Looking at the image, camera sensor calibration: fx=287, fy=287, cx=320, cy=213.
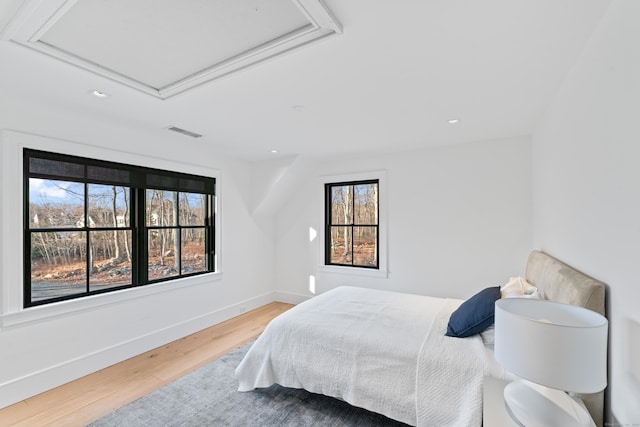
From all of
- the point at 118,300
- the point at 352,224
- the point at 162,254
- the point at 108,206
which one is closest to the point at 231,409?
the point at 118,300

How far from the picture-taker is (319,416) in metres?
2.11

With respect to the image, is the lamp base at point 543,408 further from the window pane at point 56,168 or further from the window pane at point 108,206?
the window pane at point 56,168

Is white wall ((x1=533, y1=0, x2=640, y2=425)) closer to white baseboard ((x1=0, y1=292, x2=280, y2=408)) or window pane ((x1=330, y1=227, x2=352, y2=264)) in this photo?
window pane ((x1=330, y1=227, x2=352, y2=264))

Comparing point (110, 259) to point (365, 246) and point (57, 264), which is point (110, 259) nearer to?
point (57, 264)

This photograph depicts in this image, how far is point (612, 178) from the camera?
127 cm

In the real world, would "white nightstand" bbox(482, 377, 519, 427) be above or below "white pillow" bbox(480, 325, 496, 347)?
below

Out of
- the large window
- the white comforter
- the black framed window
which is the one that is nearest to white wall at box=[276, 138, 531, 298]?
the black framed window

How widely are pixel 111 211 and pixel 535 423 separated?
3.64 metres

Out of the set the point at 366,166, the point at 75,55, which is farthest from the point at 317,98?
the point at 366,166

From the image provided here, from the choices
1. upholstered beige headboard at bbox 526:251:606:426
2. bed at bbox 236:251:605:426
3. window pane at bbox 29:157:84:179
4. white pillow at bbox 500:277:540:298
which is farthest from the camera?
window pane at bbox 29:157:84:179

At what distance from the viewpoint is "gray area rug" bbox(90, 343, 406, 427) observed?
2.05 meters

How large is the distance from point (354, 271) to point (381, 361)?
234cm

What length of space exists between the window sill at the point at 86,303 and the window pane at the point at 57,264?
119 millimetres

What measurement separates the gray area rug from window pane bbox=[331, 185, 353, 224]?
8.58 ft
